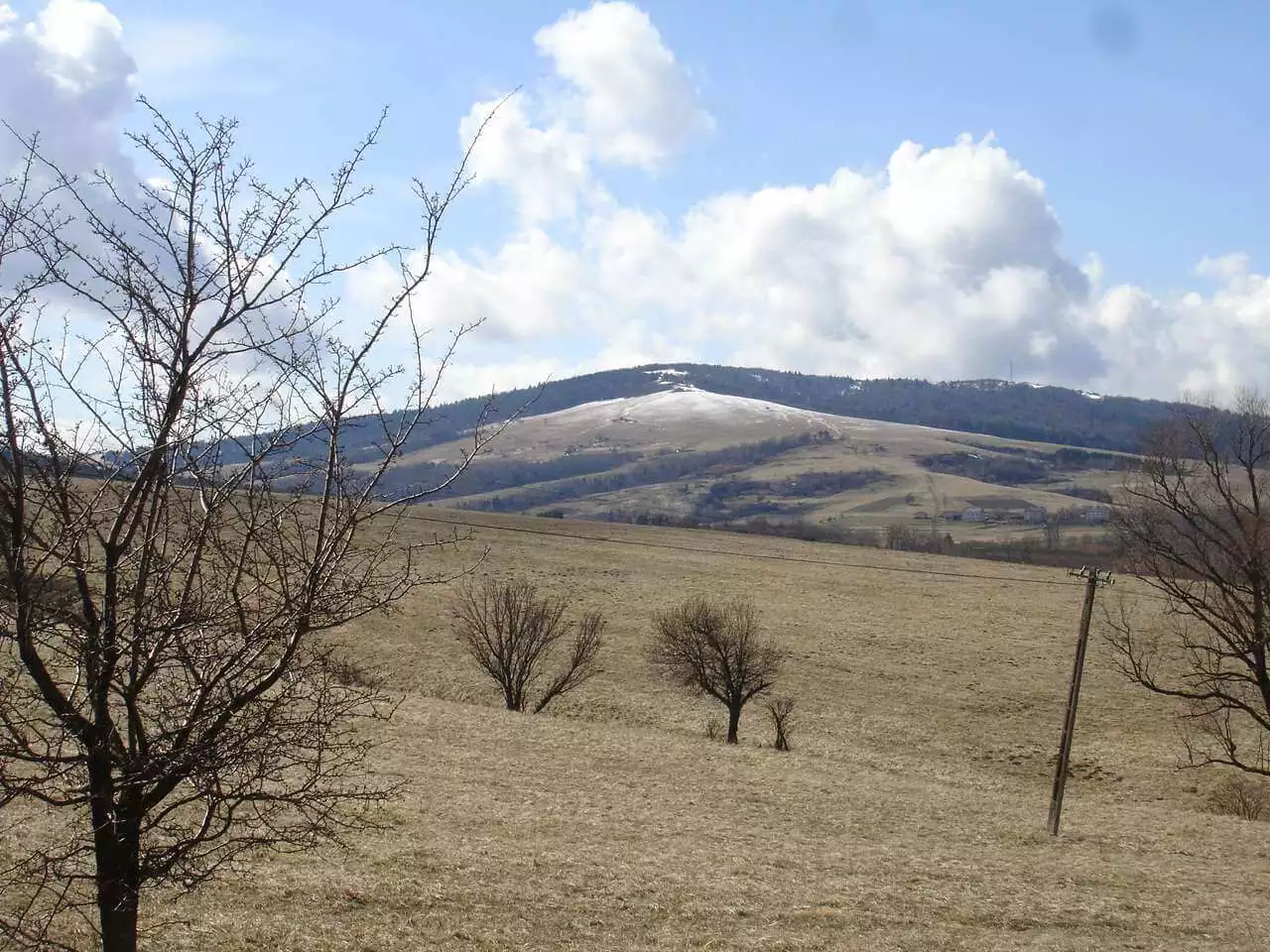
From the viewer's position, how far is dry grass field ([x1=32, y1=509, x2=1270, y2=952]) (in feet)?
40.0

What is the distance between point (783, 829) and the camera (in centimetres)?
1966

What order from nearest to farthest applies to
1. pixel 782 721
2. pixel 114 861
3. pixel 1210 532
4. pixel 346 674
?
1. pixel 114 861
2. pixel 346 674
3. pixel 1210 532
4. pixel 782 721

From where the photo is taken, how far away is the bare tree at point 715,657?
114 ft

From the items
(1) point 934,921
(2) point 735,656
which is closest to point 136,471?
(1) point 934,921

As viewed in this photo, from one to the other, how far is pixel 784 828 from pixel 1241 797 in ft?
62.0

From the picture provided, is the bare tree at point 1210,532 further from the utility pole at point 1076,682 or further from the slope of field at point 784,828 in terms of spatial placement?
the slope of field at point 784,828

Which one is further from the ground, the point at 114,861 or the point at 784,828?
the point at 114,861

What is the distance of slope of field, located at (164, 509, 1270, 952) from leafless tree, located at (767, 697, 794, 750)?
100 centimetres

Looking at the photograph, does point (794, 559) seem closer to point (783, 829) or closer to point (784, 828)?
point (784, 828)

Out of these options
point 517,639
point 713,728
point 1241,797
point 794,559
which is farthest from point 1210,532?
point 794,559

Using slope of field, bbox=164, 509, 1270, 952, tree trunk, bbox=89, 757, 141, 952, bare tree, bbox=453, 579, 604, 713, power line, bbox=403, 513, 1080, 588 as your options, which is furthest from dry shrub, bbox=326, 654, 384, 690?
power line, bbox=403, 513, 1080, 588

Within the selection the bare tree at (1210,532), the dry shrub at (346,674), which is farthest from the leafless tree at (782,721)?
the dry shrub at (346,674)

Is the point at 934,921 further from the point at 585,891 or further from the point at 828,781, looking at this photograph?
the point at 828,781

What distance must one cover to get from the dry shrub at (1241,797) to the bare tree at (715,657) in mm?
14903
